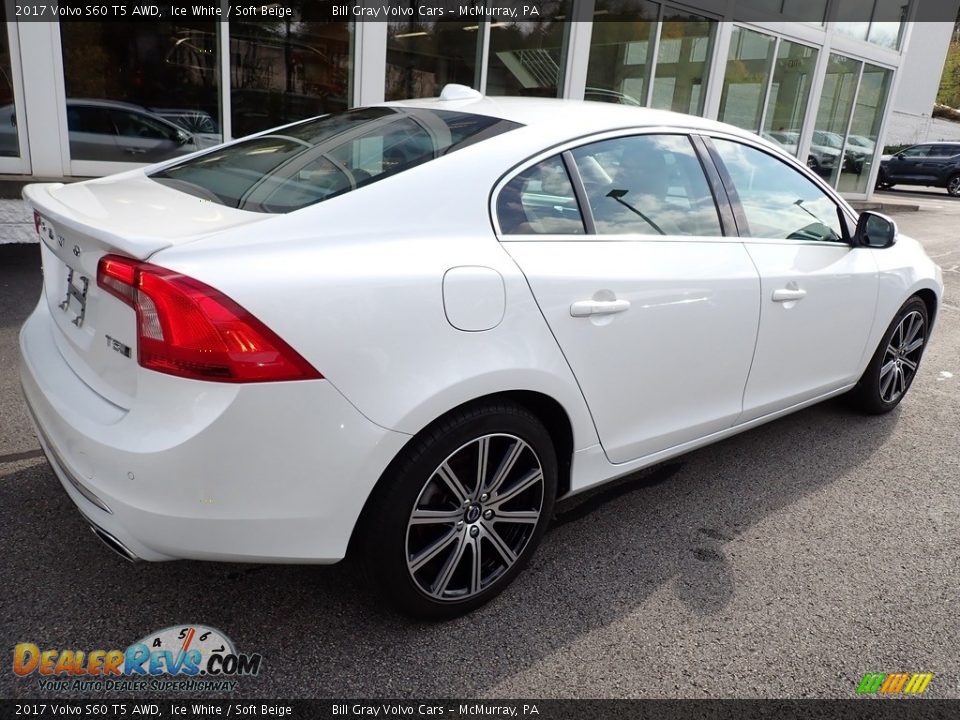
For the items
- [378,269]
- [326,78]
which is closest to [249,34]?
[326,78]

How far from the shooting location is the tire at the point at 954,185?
923 inches

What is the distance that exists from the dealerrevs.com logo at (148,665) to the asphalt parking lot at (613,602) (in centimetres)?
4

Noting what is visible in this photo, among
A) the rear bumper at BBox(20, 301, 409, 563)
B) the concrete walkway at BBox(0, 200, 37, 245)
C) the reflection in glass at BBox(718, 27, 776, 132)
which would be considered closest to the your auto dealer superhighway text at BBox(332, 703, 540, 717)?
the rear bumper at BBox(20, 301, 409, 563)

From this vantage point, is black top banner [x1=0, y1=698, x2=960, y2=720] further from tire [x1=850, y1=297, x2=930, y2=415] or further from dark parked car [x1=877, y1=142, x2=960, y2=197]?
dark parked car [x1=877, y1=142, x2=960, y2=197]

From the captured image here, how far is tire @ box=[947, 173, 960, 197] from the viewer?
23438mm

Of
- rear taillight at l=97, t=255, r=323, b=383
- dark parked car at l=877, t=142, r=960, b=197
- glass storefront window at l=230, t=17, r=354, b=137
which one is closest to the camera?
rear taillight at l=97, t=255, r=323, b=383

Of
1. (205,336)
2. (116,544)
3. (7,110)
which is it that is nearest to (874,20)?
(7,110)

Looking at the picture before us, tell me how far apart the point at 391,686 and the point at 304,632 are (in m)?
0.34

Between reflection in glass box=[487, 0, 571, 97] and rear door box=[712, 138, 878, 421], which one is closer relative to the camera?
rear door box=[712, 138, 878, 421]

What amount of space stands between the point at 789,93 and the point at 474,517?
50.2 ft

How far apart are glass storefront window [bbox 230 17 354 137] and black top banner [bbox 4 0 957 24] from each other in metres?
0.13

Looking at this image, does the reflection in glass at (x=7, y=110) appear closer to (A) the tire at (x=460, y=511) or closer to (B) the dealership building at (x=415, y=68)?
(B) the dealership building at (x=415, y=68)

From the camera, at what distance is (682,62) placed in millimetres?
12703

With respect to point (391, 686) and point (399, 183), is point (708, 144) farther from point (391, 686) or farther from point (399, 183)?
point (391, 686)
